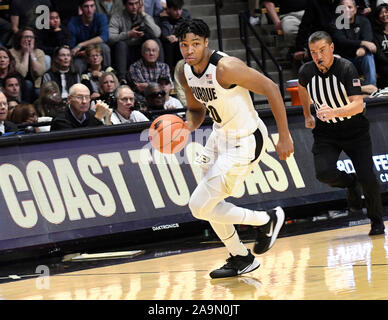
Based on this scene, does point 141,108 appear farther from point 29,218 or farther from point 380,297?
point 380,297

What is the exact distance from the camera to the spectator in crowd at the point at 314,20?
15781mm

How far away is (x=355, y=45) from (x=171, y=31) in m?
3.19

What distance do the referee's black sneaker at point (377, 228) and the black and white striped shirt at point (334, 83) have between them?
3.98 feet

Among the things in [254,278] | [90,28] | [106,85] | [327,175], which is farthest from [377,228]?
[90,28]

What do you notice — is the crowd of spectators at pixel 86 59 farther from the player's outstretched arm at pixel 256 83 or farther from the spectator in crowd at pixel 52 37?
the player's outstretched arm at pixel 256 83

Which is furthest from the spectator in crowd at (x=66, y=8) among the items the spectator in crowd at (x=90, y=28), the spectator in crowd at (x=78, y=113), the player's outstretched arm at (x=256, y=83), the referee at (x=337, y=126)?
the player's outstretched arm at (x=256, y=83)

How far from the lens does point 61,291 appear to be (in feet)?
25.6

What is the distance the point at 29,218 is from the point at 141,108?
293 cm

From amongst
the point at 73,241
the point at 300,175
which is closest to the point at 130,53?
the point at 300,175

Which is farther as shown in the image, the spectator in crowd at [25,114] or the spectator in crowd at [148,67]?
the spectator in crowd at [148,67]

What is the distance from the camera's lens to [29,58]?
1370cm

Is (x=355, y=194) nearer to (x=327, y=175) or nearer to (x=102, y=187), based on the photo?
(x=327, y=175)

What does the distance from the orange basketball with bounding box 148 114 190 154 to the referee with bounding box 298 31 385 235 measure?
76.2 inches
